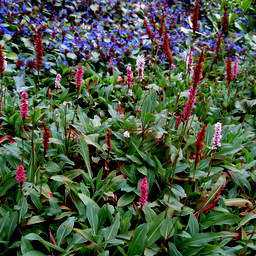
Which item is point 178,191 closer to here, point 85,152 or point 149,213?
point 149,213

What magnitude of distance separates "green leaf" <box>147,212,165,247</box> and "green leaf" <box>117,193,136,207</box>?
1.11 ft

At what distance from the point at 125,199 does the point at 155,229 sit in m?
0.43

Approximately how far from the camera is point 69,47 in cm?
521

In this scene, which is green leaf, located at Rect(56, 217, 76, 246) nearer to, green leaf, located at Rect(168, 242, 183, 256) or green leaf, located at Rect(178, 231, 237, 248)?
green leaf, located at Rect(168, 242, 183, 256)

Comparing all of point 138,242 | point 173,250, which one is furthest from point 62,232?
point 173,250

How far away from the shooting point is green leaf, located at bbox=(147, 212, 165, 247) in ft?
6.70

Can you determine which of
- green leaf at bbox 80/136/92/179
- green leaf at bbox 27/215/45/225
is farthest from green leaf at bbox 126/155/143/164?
green leaf at bbox 27/215/45/225

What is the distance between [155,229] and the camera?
2084mm

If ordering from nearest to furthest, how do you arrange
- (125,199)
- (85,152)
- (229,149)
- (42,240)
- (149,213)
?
(42,240)
(149,213)
(125,199)
(85,152)
(229,149)

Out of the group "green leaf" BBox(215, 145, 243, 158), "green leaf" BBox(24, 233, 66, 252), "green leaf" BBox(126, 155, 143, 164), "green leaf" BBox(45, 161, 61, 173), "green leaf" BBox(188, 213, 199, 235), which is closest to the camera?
"green leaf" BBox(24, 233, 66, 252)

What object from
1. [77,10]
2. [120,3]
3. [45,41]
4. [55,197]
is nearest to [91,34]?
[45,41]

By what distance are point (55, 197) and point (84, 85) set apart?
7.40 ft

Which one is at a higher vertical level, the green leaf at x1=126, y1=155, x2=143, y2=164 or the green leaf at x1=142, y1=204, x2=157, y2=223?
the green leaf at x1=126, y1=155, x2=143, y2=164

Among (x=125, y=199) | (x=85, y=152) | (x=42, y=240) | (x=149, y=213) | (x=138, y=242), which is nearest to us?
(x=42, y=240)
